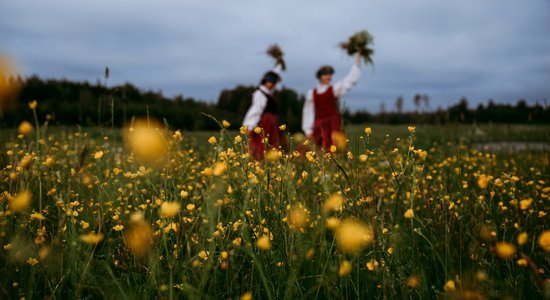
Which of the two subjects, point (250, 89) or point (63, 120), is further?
point (250, 89)

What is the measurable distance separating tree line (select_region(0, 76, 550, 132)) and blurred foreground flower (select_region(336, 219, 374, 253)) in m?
6.53

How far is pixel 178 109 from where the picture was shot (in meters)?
14.3

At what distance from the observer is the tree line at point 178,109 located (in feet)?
37.1

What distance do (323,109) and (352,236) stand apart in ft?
22.5

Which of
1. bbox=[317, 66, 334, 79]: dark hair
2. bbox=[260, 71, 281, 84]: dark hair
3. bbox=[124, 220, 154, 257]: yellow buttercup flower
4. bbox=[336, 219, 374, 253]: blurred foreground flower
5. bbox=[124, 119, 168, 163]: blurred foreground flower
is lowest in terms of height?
bbox=[124, 220, 154, 257]: yellow buttercup flower

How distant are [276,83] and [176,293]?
22.2 ft

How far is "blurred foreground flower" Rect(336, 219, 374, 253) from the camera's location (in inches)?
56.5

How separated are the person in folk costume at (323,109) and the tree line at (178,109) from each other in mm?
1115

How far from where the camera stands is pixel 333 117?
812 centimetres

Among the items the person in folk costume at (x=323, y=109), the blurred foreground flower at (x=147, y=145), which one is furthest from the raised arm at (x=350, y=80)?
the blurred foreground flower at (x=147, y=145)

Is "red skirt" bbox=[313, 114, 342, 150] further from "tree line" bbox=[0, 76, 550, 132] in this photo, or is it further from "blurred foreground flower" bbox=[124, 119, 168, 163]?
"blurred foreground flower" bbox=[124, 119, 168, 163]

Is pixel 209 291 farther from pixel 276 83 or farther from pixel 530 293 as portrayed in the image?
pixel 276 83

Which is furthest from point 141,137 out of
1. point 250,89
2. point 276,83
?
point 250,89

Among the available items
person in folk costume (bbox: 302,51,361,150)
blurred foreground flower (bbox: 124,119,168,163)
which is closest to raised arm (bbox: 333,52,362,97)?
person in folk costume (bbox: 302,51,361,150)
